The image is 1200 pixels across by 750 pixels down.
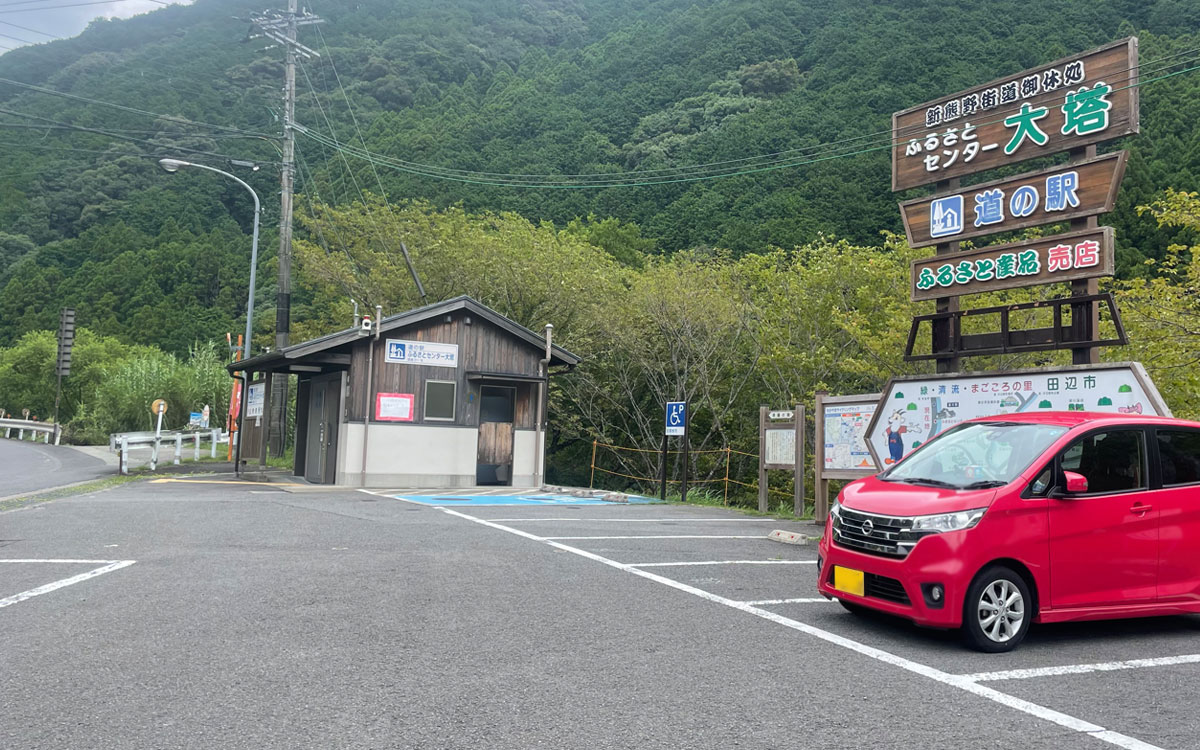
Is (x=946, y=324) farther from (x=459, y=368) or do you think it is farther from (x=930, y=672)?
(x=459, y=368)

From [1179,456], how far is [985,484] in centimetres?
177

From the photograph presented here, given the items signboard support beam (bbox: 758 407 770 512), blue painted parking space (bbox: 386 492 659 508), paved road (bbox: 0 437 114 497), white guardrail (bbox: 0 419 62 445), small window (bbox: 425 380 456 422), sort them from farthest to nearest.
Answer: white guardrail (bbox: 0 419 62 445) → small window (bbox: 425 380 456 422) → paved road (bbox: 0 437 114 497) → blue painted parking space (bbox: 386 492 659 508) → signboard support beam (bbox: 758 407 770 512)

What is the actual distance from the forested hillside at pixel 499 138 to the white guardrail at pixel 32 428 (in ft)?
37.1

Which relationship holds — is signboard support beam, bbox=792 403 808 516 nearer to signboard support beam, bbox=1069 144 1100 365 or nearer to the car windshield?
signboard support beam, bbox=1069 144 1100 365

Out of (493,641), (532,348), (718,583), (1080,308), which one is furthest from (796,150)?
(493,641)

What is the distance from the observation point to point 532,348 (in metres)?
21.5

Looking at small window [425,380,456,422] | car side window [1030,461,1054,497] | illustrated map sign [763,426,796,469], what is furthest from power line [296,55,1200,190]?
car side window [1030,461,1054,497]

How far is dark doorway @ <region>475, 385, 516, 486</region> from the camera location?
2122 centimetres

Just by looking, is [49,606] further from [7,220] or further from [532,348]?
[7,220]

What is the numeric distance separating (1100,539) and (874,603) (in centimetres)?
163

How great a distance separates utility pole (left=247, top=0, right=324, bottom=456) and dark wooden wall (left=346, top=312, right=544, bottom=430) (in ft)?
17.5

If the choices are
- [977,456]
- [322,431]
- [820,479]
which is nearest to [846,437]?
[820,479]

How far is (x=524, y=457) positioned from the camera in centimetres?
2142

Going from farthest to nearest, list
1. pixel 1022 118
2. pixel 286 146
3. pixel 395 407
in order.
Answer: pixel 286 146 → pixel 395 407 → pixel 1022 118
